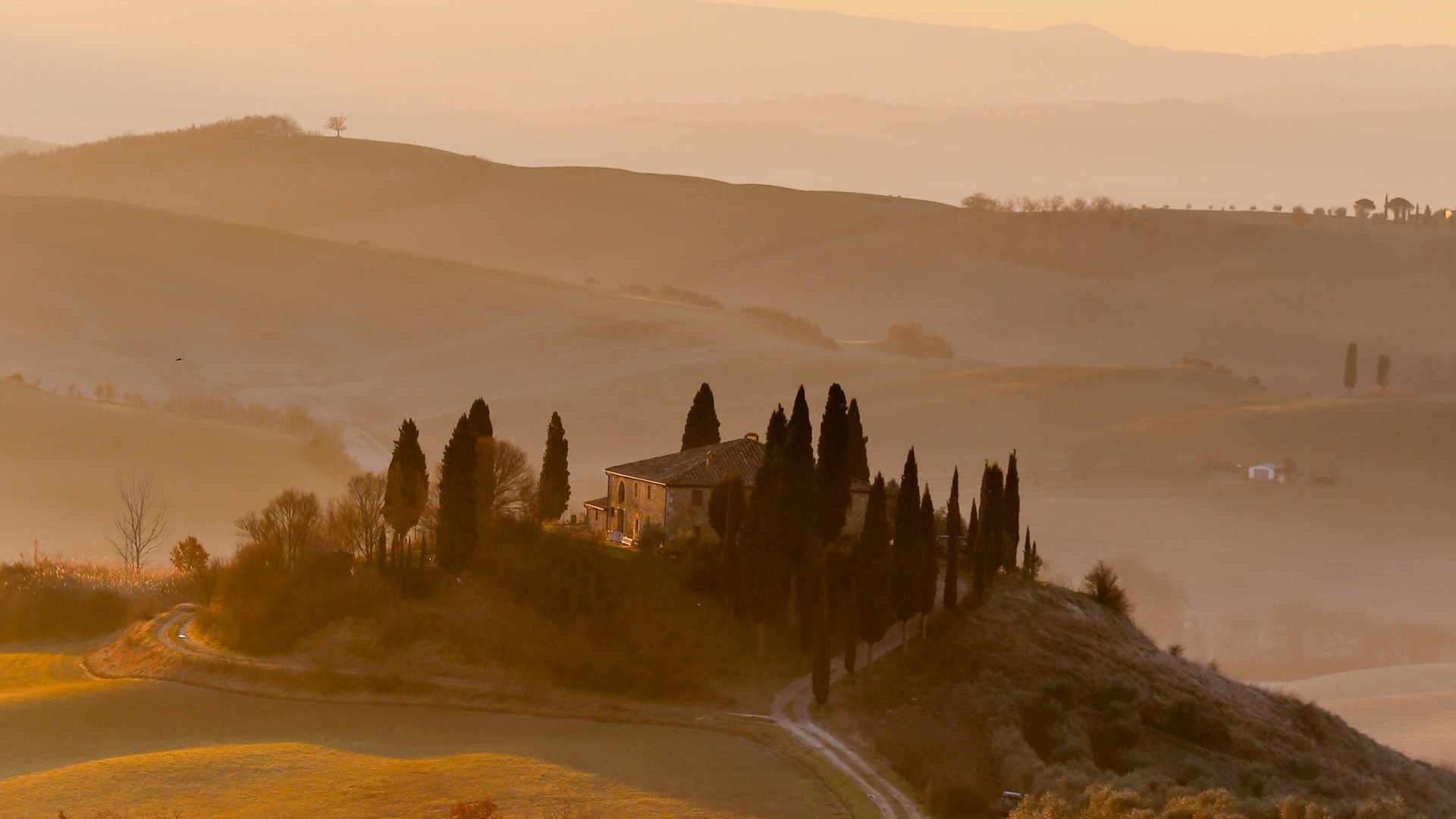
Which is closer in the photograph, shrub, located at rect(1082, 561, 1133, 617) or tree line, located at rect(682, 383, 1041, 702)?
tree line, located at rect(682, 383, 1041, 702)

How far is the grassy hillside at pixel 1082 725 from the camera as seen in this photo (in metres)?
37.2

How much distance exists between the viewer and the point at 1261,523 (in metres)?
107

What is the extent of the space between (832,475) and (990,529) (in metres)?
8.23

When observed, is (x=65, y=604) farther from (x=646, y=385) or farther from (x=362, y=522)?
(x=646, y=385)

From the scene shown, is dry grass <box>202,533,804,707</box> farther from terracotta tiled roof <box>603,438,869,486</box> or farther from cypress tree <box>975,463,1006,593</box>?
cypress tree <box>975,463,1006,593</box>

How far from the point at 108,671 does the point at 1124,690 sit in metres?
30.5

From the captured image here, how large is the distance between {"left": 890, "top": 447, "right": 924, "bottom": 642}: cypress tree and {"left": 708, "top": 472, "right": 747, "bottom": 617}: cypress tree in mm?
4683

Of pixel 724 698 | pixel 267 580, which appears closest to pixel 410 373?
pixel 267 580

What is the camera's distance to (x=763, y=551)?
48.5 meters

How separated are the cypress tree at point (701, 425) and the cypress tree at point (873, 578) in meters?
15.3

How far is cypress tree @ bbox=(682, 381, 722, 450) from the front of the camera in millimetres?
62250

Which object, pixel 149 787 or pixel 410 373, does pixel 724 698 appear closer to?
pixel 149 787

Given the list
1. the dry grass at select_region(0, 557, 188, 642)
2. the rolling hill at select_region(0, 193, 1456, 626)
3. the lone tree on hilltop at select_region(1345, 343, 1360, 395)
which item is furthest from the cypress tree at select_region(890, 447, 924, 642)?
the lone tree on hilltop at select_region(1345, 343, 1360, 395)

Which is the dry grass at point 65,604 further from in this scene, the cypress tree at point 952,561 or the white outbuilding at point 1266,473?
the white outbuilding at point 1266,473
